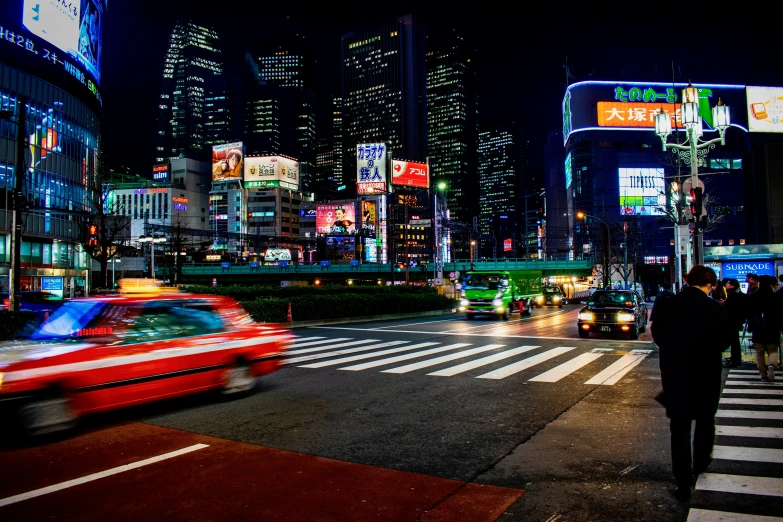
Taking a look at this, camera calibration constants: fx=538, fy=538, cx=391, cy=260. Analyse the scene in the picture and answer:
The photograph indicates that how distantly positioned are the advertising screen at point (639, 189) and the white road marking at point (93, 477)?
297 feet

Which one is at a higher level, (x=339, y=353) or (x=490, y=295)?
(x=490, y=295)

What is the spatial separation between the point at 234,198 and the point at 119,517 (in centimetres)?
14019

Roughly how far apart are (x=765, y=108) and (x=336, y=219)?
7258 centimetres

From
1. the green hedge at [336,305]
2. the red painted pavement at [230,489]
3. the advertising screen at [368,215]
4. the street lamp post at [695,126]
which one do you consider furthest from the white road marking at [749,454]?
the advertising screen at [368,215]

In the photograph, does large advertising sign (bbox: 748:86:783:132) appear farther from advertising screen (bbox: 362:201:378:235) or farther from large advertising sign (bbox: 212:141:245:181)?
large advertising sign (bbox: 212:141:245:181)

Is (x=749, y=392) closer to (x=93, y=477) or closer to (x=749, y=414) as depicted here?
(x=749, y=414)

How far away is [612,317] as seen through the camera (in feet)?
57.7

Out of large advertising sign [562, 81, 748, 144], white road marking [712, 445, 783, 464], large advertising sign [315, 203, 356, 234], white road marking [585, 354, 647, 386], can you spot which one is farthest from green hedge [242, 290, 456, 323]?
large advertising sign [315, 203, 356, 234]

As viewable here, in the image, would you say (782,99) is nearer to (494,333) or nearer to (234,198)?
(494,333)

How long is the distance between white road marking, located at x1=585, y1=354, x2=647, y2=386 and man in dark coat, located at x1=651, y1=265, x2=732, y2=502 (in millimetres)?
5459

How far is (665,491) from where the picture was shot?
184 inches

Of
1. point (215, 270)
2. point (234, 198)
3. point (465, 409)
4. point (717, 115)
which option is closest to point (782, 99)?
point (717, 115)

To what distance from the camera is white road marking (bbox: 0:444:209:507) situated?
4523 millimetres

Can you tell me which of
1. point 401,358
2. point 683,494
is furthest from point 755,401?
point 401,358
